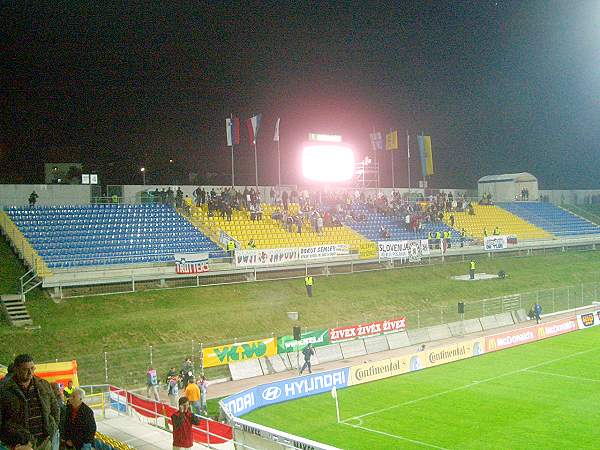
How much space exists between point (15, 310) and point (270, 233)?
17.9m

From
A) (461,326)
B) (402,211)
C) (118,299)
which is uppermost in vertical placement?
(402,211)

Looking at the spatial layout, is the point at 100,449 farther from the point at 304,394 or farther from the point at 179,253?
the point at 179,253

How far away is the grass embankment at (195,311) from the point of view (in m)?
26.0

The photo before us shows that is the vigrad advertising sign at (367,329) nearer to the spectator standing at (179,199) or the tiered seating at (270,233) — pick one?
the tiered seating at (270,233)

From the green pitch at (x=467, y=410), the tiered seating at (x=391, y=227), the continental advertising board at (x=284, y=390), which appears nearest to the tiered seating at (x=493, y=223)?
the tiered seating at (x=391, y=227)

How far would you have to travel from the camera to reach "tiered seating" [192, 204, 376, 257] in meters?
40.7

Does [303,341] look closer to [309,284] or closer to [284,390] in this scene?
[309,284]

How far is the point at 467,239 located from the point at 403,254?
895cm

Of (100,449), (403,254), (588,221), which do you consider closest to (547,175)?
(588,221)

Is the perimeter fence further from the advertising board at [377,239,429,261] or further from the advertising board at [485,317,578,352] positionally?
the advertising board at [377,239,429,261]

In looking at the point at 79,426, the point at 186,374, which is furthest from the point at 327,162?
the point at 79,426

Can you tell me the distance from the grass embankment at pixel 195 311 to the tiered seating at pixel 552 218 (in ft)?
60.9

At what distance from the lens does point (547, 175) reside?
100500 millimetres

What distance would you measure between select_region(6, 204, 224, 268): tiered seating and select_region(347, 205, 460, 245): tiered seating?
1368 cm
